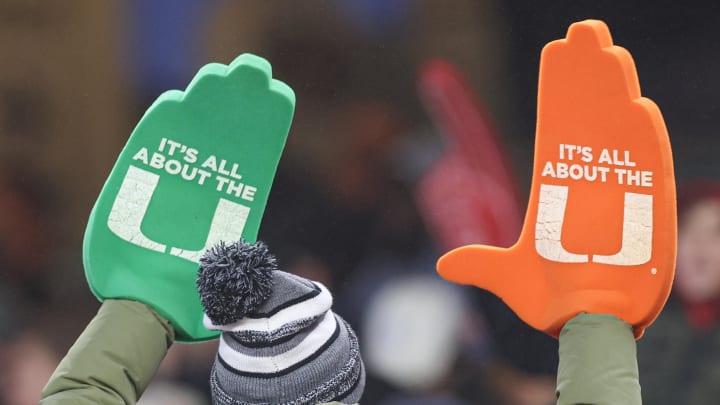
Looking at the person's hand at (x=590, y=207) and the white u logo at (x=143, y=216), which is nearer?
the person's hand at (x=590, y=207)

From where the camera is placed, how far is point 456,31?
5.68ft

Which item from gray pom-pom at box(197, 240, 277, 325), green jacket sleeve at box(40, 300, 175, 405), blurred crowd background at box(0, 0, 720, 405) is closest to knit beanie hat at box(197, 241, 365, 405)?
gray pom-pom at box(197, 240, 277, 325)

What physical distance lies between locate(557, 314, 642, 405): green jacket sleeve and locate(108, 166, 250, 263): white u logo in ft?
1.27

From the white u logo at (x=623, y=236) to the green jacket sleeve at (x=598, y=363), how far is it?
63 mm

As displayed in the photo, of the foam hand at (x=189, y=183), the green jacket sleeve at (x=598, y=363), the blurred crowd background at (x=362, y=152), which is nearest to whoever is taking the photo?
the green jacket sleeve at (x=598, y=363)

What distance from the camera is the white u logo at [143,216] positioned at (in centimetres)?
115

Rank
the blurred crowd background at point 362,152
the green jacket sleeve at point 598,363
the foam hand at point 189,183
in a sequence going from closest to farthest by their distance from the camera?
the green jacket sleeve at point 598,363, the foam hand at point 189,183, the blurred crowd background at point 362,152

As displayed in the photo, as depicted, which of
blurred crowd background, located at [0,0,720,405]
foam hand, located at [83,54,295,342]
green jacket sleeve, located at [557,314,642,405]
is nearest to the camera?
green jacket sleeve, located at [557,314,642,405]

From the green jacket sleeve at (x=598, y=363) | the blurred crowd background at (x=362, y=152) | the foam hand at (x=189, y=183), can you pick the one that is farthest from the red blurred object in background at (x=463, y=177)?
the green jacket sleeve at (x=598, y=363)

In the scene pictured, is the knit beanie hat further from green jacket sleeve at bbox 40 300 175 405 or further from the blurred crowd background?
the blurred crowd background

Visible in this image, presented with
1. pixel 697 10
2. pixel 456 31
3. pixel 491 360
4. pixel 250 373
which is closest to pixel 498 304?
pixel 491 360

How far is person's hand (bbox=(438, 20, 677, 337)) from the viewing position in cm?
104

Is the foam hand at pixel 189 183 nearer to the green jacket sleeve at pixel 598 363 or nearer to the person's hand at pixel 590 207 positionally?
the person's hand at pixel 590 207

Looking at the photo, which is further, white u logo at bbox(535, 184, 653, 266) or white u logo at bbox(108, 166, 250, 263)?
white u logo at bbox(108, 166, 250, 263)
